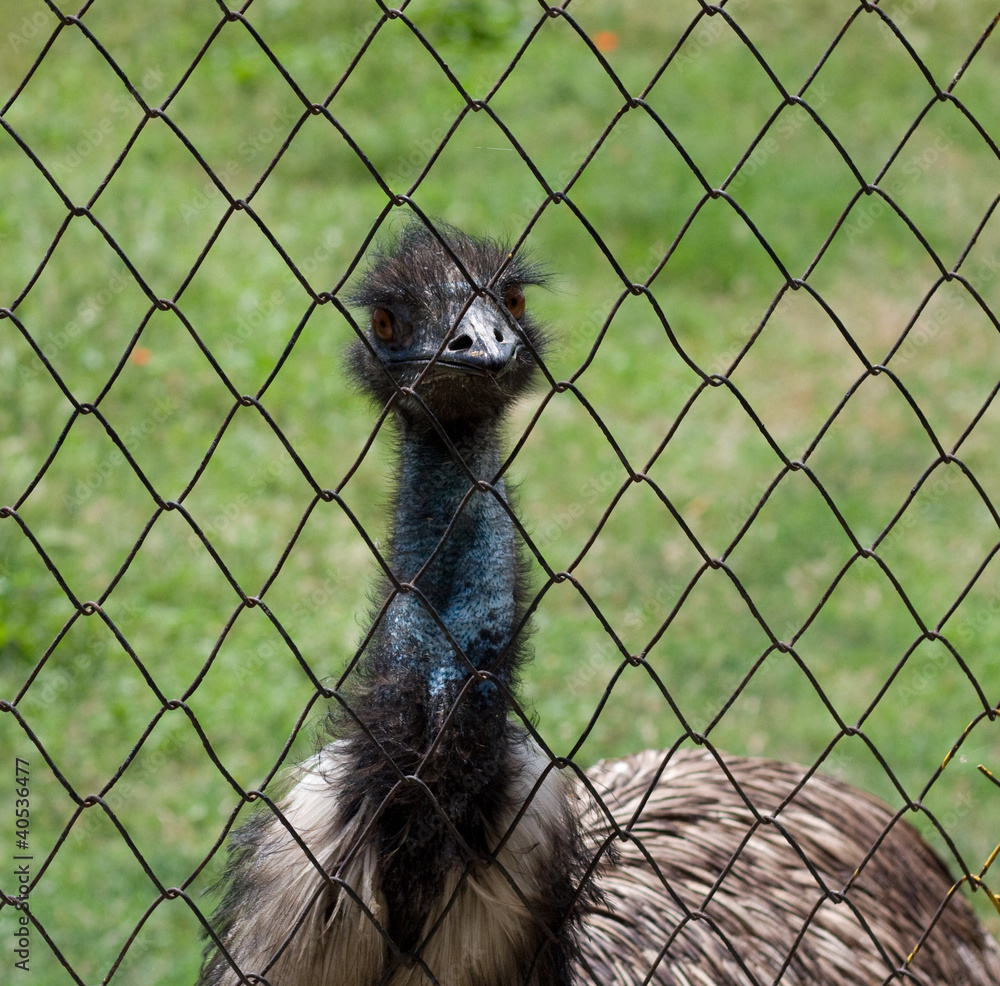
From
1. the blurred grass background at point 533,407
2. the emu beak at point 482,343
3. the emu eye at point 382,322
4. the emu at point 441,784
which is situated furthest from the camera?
the blurred grass background at point 533,407

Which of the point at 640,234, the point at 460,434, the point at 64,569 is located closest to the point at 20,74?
the point at 640,234

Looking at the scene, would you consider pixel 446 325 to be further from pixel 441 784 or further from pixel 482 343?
pixel 441 784

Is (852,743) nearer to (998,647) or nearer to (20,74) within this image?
(998,647)

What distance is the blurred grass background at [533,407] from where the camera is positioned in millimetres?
5141

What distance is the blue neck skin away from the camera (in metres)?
2.40

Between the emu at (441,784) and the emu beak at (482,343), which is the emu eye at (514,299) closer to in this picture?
the emu at (441,784)

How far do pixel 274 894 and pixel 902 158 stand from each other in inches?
315

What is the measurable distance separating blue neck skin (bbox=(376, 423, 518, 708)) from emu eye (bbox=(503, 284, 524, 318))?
1.19 ft

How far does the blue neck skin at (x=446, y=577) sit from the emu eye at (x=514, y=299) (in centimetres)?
36

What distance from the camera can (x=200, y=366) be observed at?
7.09m

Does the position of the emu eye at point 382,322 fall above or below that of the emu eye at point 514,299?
below

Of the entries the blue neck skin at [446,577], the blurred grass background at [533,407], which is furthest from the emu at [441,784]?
the blurred grass background at [533,407]

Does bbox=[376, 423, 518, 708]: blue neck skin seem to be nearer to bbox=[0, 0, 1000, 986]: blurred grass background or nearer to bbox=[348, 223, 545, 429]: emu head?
bbox=[348, 223, 545, 429]: emu head

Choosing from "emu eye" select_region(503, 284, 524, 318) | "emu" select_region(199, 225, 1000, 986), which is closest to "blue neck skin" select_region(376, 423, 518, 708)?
"emu" select_region(199, 225, 1000, 986)
